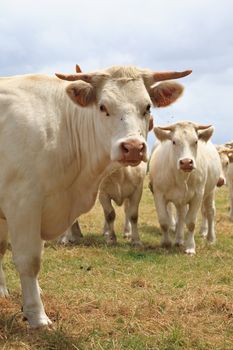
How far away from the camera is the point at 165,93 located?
5.86m

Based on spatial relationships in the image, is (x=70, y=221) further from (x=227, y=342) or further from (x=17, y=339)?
(x=227, y=342)

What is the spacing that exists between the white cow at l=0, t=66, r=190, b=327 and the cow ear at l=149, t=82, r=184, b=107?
1 centimetres

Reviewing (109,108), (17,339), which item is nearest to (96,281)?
(17,339)

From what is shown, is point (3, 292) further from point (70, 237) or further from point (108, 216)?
point (108, 216)

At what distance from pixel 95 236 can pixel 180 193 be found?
275 cm

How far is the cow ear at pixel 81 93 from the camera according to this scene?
549cm

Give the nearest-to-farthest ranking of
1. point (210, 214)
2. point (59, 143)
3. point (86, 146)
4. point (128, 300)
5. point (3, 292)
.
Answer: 1. point (59, 143)
2. point (86, 146)
3. point (128, 300)
4. point (3, 292)
5. point (210, 214)

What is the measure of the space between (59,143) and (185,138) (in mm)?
5470

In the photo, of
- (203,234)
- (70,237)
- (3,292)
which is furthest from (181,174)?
(3,292)

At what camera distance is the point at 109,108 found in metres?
5.25

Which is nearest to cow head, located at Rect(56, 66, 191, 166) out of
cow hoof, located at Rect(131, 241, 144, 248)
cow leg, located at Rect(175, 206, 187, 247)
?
cow leg, located at Rect(175, 206, 187, 247)

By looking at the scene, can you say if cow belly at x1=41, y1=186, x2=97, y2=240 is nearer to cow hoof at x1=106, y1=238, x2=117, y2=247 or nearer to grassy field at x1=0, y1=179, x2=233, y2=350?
grassy field at x1=0, y1=179, x2=233, y2=350

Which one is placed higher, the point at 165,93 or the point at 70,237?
the point at 165,93

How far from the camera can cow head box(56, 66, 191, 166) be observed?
16.3ft
